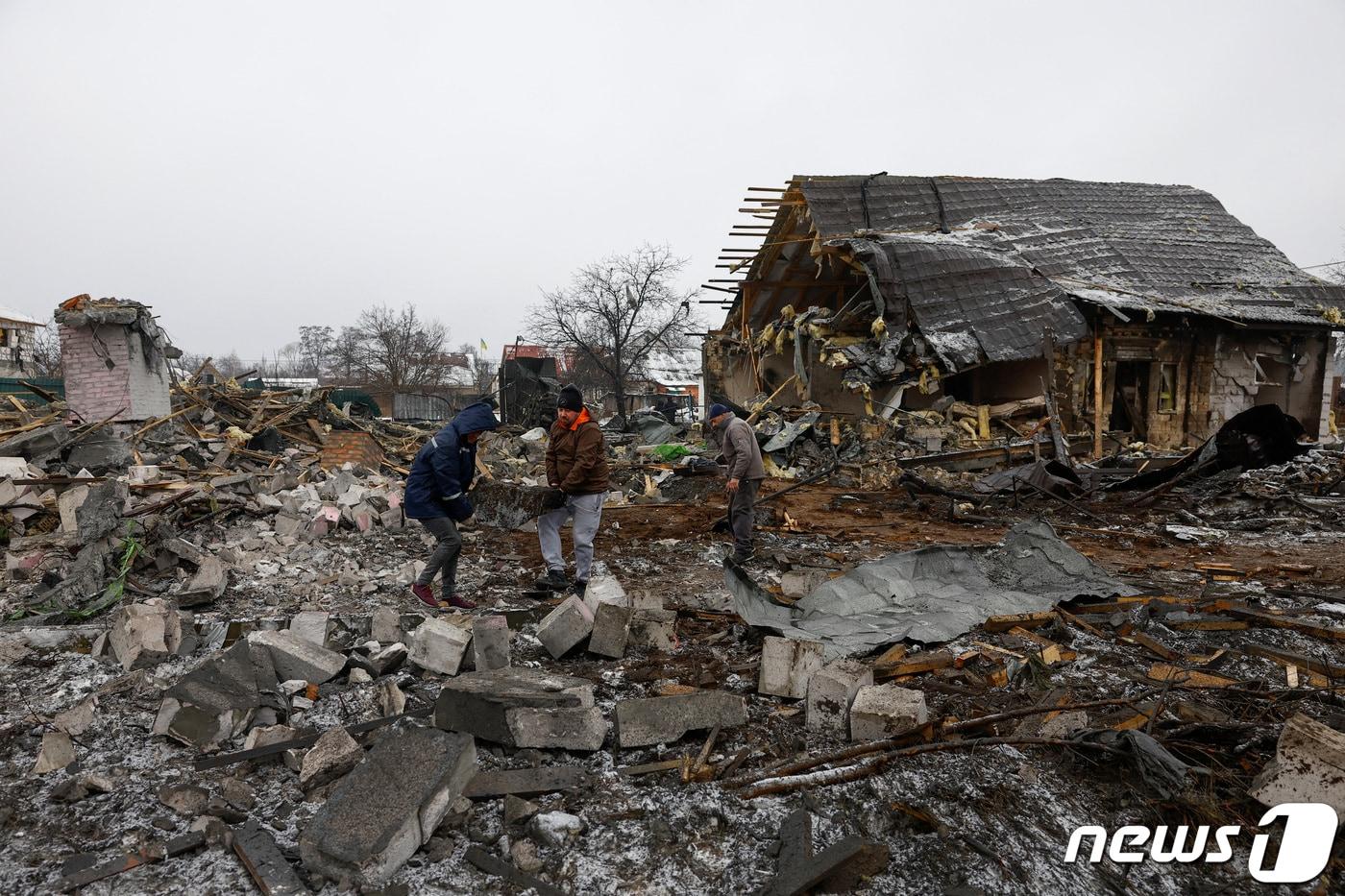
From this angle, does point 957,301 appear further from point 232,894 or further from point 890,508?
point 232,894

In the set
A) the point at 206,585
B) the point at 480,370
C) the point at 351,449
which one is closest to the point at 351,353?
the point at 480,370

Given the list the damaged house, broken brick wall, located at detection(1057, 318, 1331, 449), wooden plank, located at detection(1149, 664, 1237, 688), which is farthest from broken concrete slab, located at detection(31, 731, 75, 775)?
broken brick wall, located at detection(1057, 318, 1331, 449)

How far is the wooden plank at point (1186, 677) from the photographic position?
12.4 ft

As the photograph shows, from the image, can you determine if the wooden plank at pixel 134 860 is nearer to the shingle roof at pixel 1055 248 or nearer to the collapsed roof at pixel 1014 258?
the collapsed roof at pixel 1014 258

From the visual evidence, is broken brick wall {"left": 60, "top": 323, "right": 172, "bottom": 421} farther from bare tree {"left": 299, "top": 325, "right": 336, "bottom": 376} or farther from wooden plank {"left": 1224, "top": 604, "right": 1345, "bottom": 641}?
bare tree {"left": 299, "top": 325, "right": 336, "bottom": 376}

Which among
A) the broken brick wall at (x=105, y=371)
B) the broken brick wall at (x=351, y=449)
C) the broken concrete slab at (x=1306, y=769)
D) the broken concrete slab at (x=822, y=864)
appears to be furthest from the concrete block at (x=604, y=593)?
the broken brick wall at (x=105, y=371)

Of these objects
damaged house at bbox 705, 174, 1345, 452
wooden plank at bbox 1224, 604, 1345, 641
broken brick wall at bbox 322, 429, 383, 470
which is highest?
damaged house at bbox 705, 174, 1345, 452

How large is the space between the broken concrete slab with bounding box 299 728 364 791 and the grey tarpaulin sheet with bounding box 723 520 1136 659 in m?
2.54

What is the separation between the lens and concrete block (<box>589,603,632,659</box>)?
448 centimetres

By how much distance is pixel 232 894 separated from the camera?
2.47 m

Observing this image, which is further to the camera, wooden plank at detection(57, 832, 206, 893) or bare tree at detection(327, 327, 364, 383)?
bare tree at detection(327, 327, 364, 383)

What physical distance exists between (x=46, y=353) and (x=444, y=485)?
45.4m

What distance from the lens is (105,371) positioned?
10133 millimetres

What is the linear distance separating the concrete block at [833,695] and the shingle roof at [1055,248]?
1279cm
